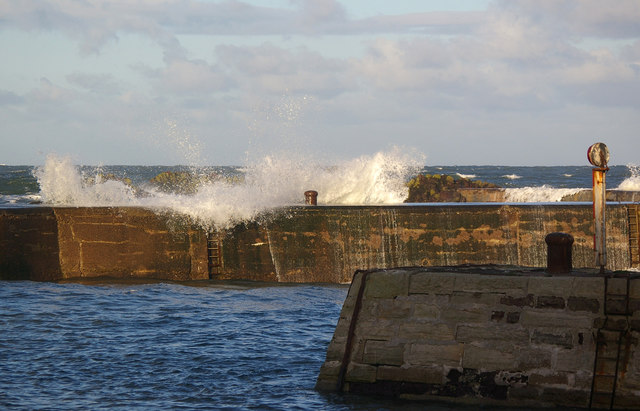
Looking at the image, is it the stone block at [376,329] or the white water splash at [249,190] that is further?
the white water splash at [249,190]

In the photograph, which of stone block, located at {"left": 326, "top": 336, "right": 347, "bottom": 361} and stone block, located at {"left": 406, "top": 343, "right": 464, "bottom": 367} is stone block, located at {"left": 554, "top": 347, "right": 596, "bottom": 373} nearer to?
stone block, located at {"left": 406, "top": 343, "right": 464, "bottom": 367}

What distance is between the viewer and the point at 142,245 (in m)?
13.5

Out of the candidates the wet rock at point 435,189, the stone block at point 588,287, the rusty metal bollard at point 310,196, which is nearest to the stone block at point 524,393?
the stone block at point 588,287

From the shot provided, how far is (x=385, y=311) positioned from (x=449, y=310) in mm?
516

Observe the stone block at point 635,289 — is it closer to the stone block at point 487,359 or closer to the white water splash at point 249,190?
the stone block at point 487,359

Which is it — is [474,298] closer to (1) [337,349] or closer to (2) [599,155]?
(1) [337,349]

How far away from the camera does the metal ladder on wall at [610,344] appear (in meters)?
5.69

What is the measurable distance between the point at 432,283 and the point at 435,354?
22.6 inches

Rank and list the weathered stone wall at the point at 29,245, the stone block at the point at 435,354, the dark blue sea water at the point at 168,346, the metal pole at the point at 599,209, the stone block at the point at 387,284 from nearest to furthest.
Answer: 1. the stone block at the point at 435,354
2. the stone block at the point at 387,284
3. the dark blue sea water at the point at 168,346
4. the metal pole at the point at 599,209
5. the weathered stone wall at the point at 29,245

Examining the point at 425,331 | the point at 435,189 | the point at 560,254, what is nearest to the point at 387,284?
the point at 425,331

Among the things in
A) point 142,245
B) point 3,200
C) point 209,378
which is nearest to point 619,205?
point 142,245

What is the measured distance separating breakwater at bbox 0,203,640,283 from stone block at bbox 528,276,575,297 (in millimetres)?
7278

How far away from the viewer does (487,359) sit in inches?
238

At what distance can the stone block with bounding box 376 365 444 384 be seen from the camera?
6139 mm
